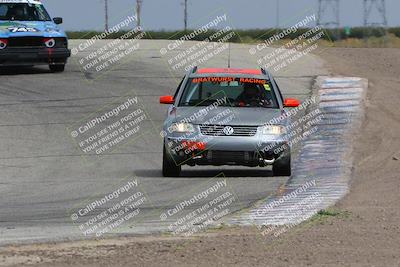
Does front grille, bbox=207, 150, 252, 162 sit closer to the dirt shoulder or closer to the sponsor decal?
the dirt shoulder

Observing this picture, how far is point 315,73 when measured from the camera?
30.3m

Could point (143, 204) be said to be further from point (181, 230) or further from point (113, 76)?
point (113, 76)

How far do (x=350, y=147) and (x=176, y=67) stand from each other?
45.4 feet

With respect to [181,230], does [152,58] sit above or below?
below

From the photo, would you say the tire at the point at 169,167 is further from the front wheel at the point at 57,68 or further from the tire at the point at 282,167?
the front wheel at the point at 57,68

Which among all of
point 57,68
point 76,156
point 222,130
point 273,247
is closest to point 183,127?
point 222,130

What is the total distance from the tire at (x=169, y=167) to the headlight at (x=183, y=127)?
1.17ft

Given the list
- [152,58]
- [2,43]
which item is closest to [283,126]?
[2,43]

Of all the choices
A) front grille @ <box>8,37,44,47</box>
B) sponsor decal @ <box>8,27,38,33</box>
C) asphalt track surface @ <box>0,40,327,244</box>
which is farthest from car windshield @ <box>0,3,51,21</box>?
asphalt track surface @ <box>0,40,327,244</box>

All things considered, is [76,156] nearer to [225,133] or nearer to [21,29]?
[225,133]

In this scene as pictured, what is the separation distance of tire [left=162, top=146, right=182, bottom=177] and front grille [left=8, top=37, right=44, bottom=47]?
12.7 metres

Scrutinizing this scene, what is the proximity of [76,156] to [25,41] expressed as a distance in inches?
381

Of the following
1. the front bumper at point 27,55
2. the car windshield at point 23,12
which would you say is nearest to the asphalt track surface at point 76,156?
the front bumper at point 27,55

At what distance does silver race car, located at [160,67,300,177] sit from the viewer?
1469 centimetres
